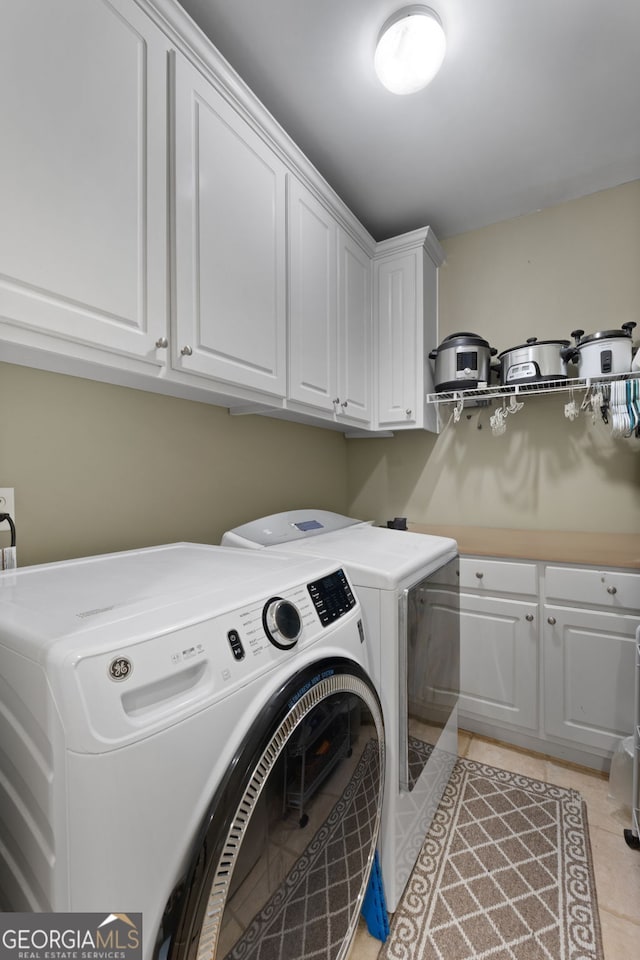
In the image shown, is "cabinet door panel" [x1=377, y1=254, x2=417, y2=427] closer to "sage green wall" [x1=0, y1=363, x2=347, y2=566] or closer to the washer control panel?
"sage green wall" [x1=0, y1=363, x2=347, y2=566]

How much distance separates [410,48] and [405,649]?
181cm

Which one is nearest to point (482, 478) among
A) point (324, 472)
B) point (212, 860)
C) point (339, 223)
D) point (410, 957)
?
point (324, 472)

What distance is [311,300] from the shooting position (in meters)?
1.79

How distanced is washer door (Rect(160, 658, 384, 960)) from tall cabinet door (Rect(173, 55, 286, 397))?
924mm

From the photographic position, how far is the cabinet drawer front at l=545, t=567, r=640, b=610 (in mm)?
1719

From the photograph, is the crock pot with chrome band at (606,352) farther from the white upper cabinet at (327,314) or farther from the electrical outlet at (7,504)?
the electrical outlet at (7,504)

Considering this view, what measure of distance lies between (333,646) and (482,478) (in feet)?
5.86

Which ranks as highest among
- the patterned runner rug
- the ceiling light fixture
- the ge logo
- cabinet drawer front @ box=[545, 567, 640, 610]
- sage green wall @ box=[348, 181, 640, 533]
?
the ceiling light fixture

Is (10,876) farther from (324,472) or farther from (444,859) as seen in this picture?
(324,472)

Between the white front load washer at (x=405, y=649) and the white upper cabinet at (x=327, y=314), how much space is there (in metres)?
0.60

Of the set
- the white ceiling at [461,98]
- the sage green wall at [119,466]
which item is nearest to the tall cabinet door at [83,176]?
the sage green wall at [119,466]

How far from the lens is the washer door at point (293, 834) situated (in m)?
0.59

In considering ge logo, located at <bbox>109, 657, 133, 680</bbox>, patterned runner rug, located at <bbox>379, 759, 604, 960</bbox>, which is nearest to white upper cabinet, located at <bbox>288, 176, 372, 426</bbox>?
ge logo, located at <bbox>109, 657, 133, 680</bbox>

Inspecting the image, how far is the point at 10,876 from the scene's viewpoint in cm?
62
